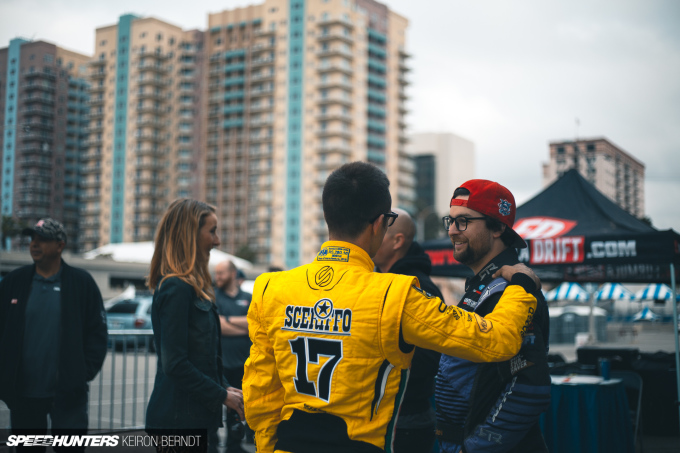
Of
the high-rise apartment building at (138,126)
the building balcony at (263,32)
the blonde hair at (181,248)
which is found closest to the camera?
the blonde hair at (181,248)

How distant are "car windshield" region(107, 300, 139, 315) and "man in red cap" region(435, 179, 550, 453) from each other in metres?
20.5

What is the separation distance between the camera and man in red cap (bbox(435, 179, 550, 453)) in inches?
97.5

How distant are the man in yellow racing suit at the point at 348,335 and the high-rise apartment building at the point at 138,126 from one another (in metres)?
95.9

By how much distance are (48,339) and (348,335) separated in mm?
3156

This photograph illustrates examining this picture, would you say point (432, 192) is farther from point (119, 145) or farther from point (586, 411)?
point (586, 411)

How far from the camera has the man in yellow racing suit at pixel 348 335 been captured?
2.16 meters

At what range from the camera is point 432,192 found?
12650cm

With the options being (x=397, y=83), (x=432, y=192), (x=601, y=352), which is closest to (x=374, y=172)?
(x=601, y=352)

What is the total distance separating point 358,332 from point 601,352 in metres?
8.07

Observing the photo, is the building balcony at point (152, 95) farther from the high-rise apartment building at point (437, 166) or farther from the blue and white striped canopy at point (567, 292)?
the blue and white striped canopy at point (567, 292)

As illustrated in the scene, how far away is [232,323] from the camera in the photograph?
6809 mm

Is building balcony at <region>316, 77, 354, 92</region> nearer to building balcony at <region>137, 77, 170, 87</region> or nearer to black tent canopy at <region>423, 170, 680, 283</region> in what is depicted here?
building balcony at <region>137, 77, 170, 87</region>

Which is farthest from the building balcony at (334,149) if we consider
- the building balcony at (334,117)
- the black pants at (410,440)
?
the black pants at (410,440)

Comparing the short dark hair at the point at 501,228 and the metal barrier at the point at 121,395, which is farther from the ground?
the short dark hair at the point at 501,228
